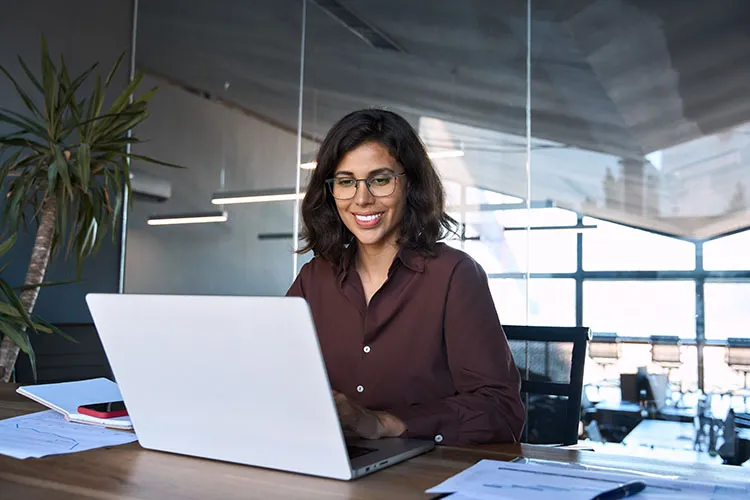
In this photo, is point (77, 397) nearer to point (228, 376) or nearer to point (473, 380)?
point (228, 376)

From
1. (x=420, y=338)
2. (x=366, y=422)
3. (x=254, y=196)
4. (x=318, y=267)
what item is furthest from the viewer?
(x=254, y=196)

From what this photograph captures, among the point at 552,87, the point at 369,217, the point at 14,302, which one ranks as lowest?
the point at 14,302

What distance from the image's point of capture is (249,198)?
462 centimetres

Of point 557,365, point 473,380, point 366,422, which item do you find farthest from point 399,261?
point 366,422

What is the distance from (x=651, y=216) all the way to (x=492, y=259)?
0.85 metres

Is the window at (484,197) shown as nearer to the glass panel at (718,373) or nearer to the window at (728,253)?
the window at (728,253)

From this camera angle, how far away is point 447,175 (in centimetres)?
408

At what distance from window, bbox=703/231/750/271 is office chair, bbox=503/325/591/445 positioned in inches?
73.3

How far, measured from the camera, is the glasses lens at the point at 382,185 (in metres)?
1.85

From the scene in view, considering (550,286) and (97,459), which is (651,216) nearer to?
(550,286)

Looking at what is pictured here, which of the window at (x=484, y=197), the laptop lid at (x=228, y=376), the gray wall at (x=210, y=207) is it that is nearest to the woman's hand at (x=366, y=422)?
the laptop lid at (x=228, y=376)

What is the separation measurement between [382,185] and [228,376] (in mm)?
928

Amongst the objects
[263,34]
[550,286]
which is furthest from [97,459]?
[263,34]

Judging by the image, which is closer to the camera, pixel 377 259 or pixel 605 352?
pixel 377 259
